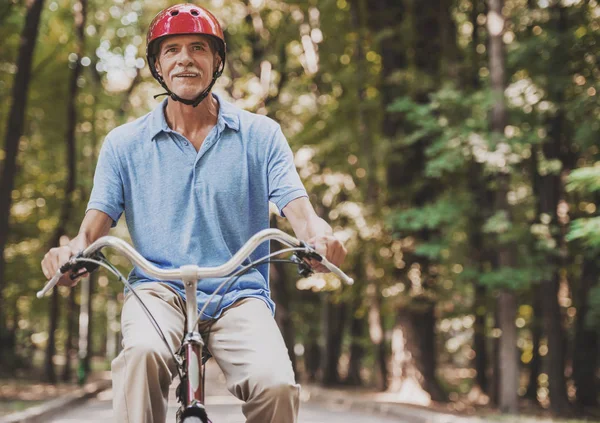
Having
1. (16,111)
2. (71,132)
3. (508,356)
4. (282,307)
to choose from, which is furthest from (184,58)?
(282,307)

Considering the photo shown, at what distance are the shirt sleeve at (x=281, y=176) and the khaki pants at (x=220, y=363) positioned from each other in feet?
A: 1.35

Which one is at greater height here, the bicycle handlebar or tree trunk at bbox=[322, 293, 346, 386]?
the bicycle handlebar

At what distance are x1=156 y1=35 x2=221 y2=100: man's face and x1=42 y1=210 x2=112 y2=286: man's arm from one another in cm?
55

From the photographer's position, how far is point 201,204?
317 centimetres

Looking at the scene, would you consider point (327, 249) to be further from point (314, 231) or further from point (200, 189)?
point (200, 189)

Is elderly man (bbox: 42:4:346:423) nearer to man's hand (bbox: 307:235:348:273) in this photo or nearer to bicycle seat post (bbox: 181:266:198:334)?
man's hand (bbox: 307:235:348:273)

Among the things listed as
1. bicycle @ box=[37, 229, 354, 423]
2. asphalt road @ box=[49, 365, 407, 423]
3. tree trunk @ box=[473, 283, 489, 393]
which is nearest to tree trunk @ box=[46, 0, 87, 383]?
asphalt road @ box=[49, 365, 407, 423]

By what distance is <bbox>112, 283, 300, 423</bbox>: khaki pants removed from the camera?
278 cm

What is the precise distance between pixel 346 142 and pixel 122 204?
16052mm

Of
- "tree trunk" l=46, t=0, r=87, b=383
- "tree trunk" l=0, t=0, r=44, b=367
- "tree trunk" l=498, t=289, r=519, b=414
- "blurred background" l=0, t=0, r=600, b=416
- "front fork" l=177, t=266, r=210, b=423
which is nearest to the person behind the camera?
"front fork" l=177, t=266, r=210, b=423

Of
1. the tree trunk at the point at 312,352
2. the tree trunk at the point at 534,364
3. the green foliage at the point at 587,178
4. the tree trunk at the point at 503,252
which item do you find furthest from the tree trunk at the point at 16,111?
the tree trunk at the point at 312,352

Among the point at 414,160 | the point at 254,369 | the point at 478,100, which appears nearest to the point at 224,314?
the point at 254,369

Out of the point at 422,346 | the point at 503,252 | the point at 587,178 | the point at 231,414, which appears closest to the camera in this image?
the point at 587,178

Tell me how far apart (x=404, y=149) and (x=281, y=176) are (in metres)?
15.2
